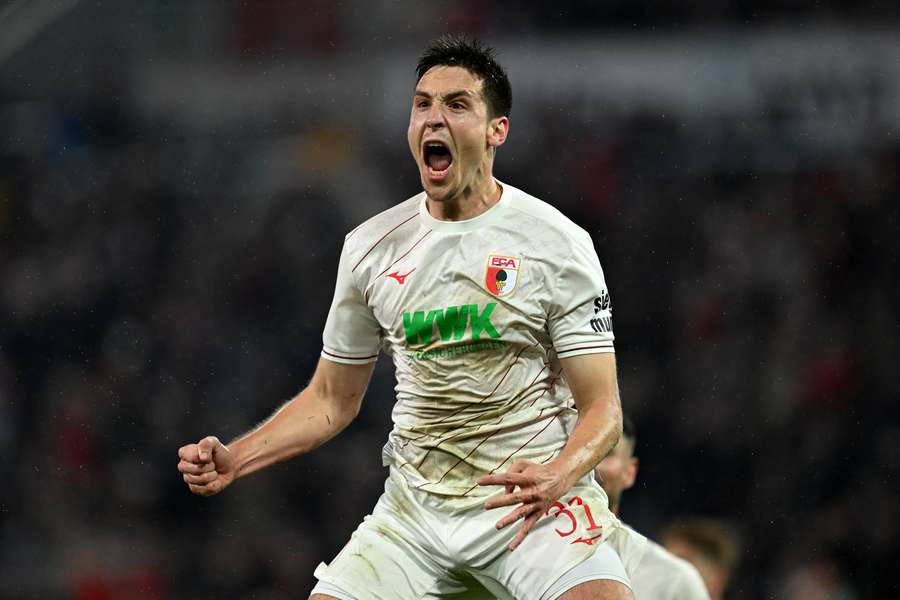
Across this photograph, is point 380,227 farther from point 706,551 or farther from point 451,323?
point 706,551

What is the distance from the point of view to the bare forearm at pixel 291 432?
337 centimetres

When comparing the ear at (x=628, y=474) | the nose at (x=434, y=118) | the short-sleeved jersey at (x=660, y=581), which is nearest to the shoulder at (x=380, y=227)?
the nose at (x=434, y=118)

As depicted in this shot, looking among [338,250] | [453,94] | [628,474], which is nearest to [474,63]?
[453,94]

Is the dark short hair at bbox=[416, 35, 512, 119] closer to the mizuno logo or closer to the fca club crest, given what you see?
the fca club crest

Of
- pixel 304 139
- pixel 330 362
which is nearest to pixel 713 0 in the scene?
pixel 304 139

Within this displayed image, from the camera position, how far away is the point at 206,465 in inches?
125

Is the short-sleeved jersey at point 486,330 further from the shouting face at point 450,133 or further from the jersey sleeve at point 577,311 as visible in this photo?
the shouting face at point 450,133

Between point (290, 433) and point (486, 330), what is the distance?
66 cm

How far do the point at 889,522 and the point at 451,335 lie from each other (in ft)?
20.3

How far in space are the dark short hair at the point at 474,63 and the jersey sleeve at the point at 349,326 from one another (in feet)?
1.77

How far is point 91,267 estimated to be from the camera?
32.1 feet

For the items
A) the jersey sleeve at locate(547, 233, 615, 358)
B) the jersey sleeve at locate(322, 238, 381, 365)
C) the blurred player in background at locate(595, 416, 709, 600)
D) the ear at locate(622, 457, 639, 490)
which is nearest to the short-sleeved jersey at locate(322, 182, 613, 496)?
the jersey sleeve at locate(547, 233, 615, 358)

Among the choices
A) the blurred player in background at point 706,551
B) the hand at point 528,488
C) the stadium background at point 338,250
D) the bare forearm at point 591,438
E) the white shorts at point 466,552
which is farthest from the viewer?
the stadium background at point 338,250

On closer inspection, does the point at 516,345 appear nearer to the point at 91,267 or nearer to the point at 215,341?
the point at 215,341
